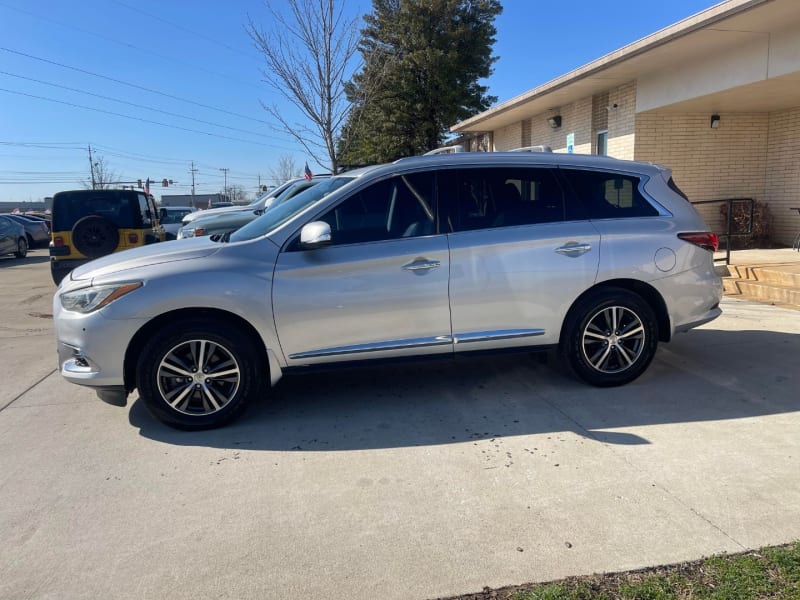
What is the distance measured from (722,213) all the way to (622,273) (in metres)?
9.09

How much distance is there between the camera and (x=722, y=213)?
1229cm

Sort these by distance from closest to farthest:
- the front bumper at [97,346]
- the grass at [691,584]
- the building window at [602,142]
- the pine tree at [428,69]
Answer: the grass at [691,584]
the front bumper at [97,346]
the building window at [602,142]
the pine tree at [428,69]

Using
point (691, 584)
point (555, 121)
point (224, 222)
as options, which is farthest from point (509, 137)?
point (691, 584)

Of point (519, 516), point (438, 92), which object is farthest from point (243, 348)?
point (438, 92)

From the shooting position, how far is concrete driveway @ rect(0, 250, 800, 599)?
8.98 feet

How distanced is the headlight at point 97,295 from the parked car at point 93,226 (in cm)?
670

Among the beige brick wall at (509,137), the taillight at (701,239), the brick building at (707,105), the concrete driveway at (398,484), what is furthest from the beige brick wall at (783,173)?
the taillight at (701,239)

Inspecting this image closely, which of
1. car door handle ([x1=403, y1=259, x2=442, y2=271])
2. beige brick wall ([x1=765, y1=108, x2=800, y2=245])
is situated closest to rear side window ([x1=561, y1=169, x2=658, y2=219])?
car door handle ([x1=403, y1=259, x2=442, y2=271])

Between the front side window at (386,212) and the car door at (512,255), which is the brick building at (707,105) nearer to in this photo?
the car door at (512,255)

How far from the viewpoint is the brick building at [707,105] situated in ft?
28.9

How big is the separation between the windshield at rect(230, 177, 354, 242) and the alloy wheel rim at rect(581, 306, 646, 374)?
90.6 inches

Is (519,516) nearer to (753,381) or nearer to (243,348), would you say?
(243,348)

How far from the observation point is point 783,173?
11984mm

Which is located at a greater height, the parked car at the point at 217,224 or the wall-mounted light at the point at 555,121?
the wall-mounted light at the point at 555,121
